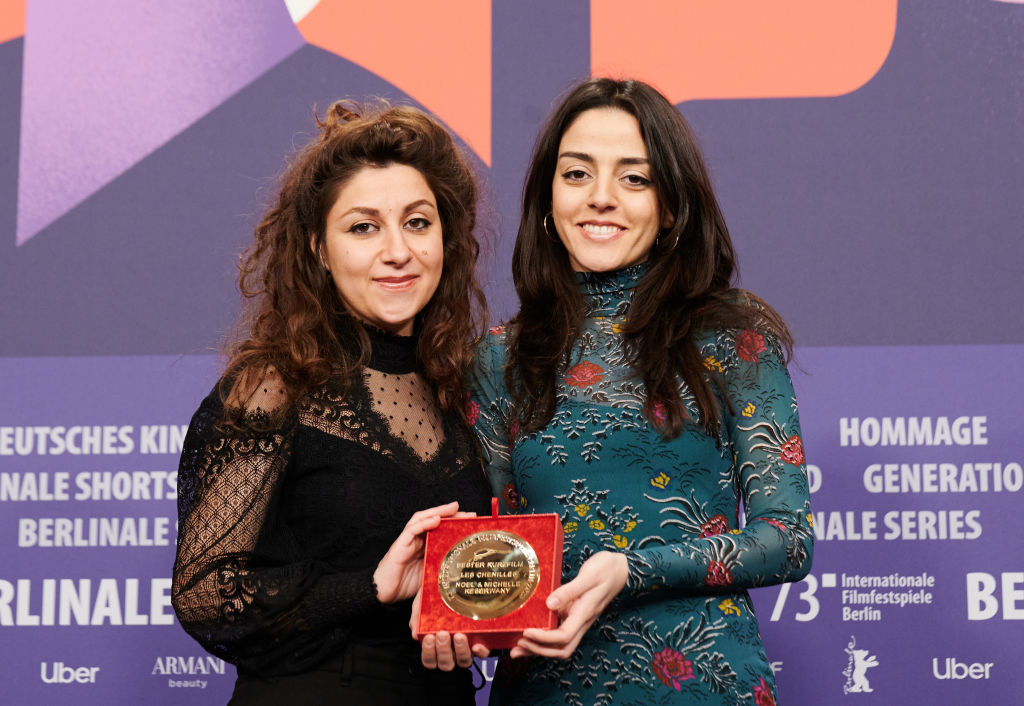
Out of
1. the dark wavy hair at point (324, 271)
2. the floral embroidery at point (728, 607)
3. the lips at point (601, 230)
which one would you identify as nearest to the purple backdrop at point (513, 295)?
the dark wavy hair at point (324, 271)

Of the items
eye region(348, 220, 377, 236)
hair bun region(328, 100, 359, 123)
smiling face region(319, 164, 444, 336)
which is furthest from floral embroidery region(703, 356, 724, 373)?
hair bun region(328, 100, 359, 123)

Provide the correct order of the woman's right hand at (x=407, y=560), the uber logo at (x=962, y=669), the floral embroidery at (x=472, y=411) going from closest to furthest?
the woman's right hand at (x=407, y=560) → the floral embroidery at (x=472, y=411) → the uber logo at (x=962, y=669)

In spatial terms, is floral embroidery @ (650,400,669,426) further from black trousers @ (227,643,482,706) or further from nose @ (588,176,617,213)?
black trousers @ (227,643,482,706)

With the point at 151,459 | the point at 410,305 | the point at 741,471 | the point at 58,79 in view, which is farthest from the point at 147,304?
the point at 741,471

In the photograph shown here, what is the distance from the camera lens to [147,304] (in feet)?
9.18

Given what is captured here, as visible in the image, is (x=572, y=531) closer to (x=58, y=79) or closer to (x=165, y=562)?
(x=165, y=562)

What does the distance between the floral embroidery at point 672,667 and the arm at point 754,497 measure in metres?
0.10

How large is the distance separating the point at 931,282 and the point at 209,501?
1909 millimetres

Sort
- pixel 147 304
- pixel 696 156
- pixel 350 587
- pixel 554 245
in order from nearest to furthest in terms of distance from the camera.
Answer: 1. pixel 350 587
2. pixel 696 156
3. pixel 554 245
4. pixel 147 304

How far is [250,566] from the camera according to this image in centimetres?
161

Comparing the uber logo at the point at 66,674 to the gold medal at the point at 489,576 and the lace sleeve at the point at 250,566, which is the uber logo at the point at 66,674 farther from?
the gold medal at the point at 489,576

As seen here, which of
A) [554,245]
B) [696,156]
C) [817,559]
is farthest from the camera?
[817,559]

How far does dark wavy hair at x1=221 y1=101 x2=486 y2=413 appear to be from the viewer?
5.65ft

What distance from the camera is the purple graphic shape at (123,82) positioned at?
9.29 ft
